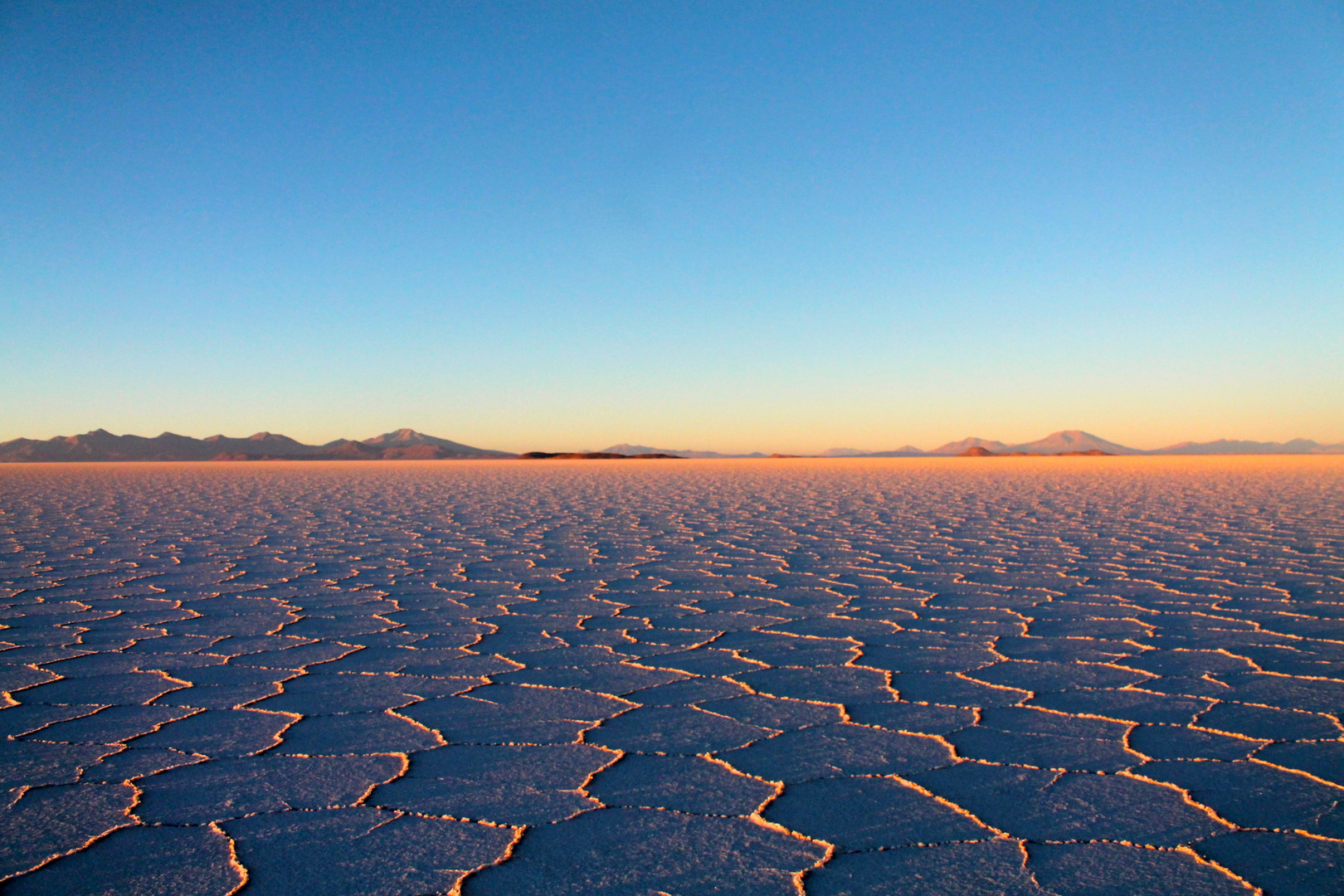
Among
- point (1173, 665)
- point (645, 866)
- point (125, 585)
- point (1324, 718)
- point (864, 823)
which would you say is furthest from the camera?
point (125, 585)

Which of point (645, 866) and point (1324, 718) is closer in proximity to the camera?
point (645, 866)

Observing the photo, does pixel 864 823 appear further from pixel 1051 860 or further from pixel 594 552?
pixel 594 552

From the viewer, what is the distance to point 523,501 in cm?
879

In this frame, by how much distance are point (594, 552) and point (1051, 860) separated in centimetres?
347

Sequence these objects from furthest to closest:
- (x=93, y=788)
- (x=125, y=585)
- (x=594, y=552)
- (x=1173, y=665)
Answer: (x=594, y=552), (x=125, y=585), (x=1173, y=665), (x=93, y=788)

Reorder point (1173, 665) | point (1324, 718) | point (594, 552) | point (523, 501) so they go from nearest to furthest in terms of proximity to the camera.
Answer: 1. point (1324, 718)
2. point (1173, 665)
3. point (594, 552)
4. point (523, 501)

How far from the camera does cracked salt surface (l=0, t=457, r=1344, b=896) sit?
117cm

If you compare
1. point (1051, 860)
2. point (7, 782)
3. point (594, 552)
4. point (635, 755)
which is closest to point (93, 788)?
point (7, 782)

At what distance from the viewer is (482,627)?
2.65 m

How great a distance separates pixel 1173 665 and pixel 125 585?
363cm

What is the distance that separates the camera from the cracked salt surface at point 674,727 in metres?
1.17

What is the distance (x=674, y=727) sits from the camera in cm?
172

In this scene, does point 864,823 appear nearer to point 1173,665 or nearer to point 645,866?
point 645,866

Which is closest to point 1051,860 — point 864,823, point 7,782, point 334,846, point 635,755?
point 864,823
